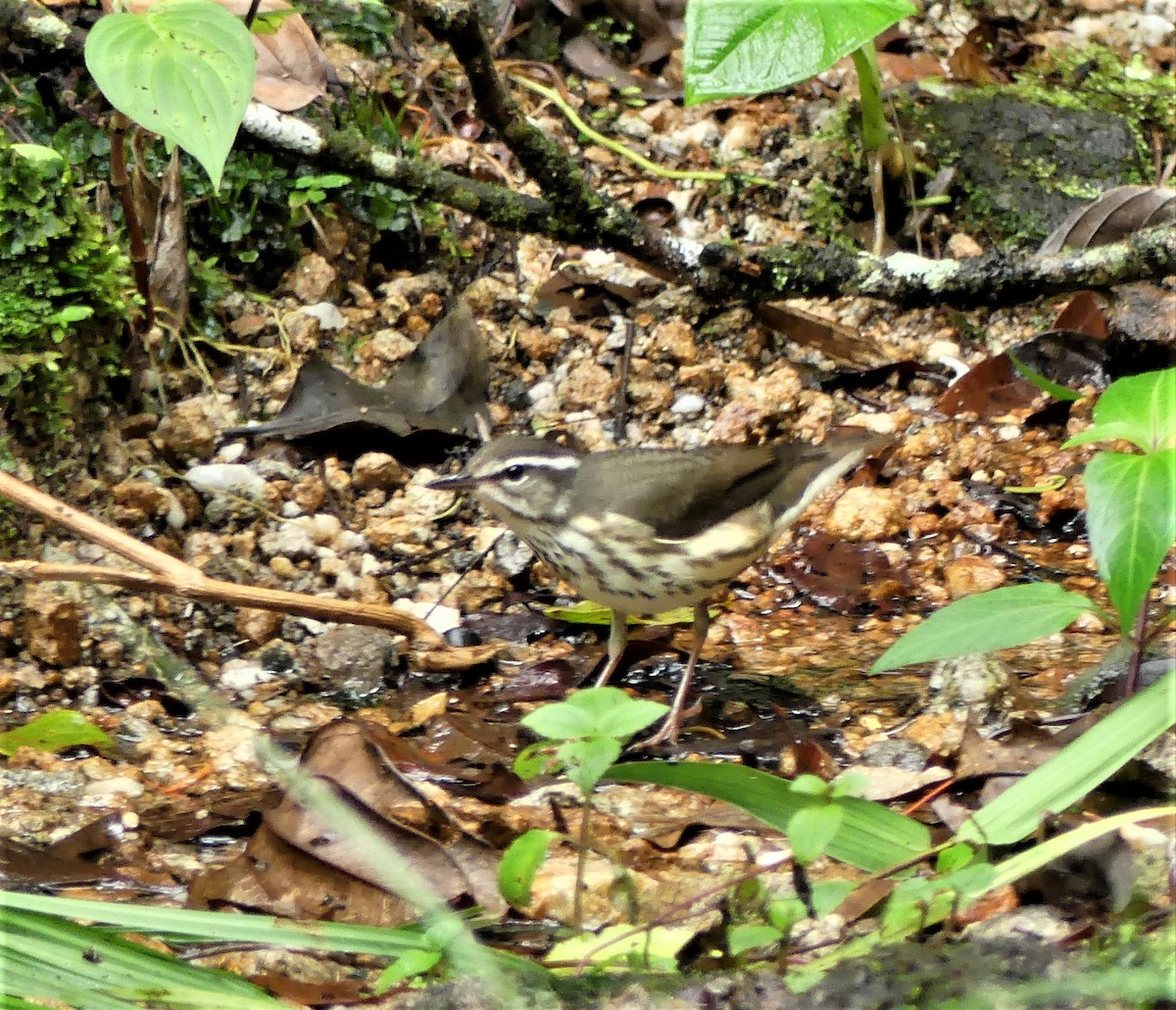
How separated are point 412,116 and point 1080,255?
2665 mm

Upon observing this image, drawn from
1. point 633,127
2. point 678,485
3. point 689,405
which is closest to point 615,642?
point 678,485

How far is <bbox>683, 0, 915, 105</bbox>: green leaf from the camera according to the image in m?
3.62

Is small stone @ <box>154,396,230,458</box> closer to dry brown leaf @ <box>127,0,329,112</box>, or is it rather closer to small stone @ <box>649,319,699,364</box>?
dry brown leaf @ <box>127,0,329,112</box>

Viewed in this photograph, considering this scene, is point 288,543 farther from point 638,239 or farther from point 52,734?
point 638,239

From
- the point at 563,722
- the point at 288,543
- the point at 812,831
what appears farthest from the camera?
the point at 288,543

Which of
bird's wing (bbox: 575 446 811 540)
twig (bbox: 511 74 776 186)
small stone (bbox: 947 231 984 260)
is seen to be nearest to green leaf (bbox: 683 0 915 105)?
bird's wing (bbox: 575 446 811 540)

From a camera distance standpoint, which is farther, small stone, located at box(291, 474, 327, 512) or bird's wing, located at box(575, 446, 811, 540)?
small stone, located at box(291, 474, 327, 512)

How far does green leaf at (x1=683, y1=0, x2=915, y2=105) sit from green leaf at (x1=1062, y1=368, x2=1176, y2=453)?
1.48 metres

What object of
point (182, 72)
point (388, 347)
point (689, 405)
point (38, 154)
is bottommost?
point (689, 405)

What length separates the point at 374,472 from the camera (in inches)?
177

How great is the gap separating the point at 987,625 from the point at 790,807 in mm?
454

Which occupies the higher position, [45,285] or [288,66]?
[288,66]

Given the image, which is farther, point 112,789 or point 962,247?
point 962,247

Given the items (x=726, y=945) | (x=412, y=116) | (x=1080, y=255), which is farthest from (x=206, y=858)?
(x=412, y=116)
